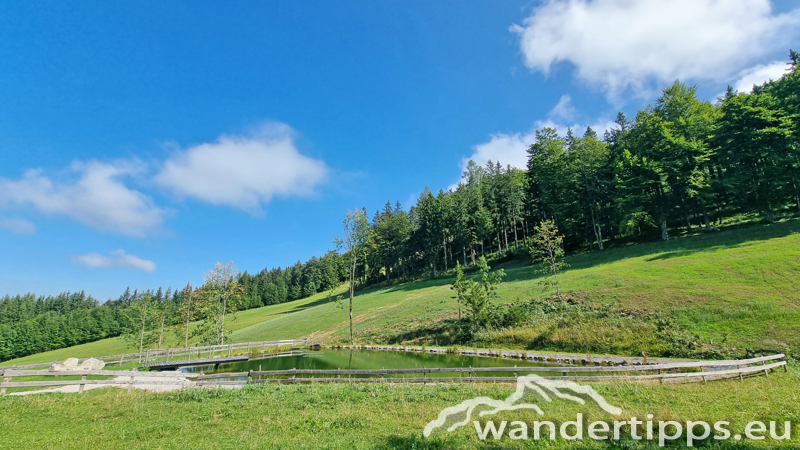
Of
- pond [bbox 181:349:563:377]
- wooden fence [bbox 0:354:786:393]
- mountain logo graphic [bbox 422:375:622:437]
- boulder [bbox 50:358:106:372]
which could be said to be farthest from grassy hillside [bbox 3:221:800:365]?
boulder [bbox 50:358:106:372]

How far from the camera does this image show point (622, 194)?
4812 centimetres

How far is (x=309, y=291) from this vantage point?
11894 centimetres

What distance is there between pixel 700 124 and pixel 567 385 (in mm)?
53155

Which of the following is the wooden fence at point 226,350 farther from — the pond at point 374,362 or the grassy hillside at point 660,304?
the pond at point 374,362

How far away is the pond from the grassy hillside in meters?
4.53

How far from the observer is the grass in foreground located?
8.30 meters

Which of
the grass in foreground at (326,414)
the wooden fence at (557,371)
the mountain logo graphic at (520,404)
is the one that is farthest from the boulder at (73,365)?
the mountain logo graphic at (520,404)

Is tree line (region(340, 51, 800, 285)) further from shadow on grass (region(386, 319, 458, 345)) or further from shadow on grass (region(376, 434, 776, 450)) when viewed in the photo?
shadow on grass (region(376, 434, 776, 450))

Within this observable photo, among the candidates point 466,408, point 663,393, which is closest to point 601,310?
point 663,393

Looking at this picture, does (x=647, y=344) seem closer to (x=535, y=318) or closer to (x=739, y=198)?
(x=535, y=318)

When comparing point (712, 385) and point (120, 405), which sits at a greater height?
point (120, 405)

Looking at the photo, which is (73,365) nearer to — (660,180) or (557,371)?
(557,371)

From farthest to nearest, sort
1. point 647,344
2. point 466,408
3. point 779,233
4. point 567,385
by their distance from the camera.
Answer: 1. point 779,233
2. point 647,344
3. point 567,385
4. point 466,408

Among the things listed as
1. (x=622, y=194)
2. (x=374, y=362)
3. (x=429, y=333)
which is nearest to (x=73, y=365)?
(x=374, y=362)
